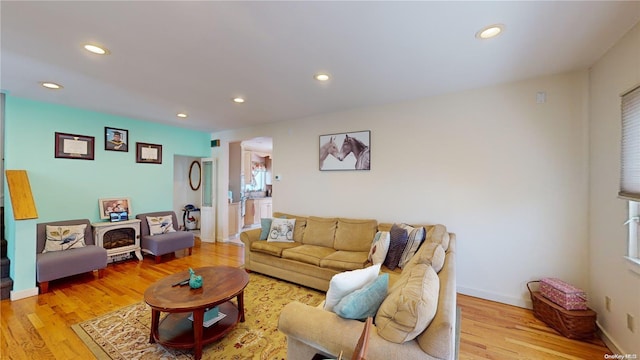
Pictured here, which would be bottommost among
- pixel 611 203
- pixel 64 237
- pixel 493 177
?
pixel 64 237

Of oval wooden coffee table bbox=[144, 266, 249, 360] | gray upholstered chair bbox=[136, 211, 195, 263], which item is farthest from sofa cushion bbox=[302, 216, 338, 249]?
gray upholstered chair bbox=[136, 211, 195, 263]

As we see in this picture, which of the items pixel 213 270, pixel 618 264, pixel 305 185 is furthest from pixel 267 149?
pixel 618 264

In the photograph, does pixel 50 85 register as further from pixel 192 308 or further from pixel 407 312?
pixel 407 312

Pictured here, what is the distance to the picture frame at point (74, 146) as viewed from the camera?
12.4 ft

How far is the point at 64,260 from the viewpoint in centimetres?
330

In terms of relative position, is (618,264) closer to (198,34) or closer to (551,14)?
(551,14)

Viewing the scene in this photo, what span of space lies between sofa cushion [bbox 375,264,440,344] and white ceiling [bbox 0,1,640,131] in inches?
67.9

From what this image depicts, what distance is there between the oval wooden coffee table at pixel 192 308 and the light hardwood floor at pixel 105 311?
59cm

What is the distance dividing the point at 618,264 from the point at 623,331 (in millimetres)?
508

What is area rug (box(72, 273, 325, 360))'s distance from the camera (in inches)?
80.6

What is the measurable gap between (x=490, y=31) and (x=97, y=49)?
10.4 ft

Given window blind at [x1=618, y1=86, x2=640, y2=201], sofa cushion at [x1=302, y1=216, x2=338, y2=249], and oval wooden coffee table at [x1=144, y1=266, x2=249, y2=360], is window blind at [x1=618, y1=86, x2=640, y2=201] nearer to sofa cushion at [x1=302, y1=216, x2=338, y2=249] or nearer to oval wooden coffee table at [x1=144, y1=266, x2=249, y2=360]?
sofa cushion at [x1=302, y1=216, x2=338, y2=249]

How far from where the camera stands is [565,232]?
2631mm

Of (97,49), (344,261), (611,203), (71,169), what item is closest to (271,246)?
(344,261)
